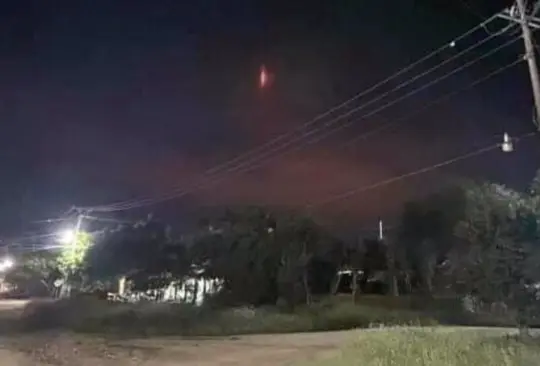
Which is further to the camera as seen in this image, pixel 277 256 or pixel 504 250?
pixel 277 256

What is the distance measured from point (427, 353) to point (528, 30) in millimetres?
6512

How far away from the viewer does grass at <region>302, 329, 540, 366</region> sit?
984 centimetres

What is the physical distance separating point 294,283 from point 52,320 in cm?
1268

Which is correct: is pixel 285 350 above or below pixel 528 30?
below

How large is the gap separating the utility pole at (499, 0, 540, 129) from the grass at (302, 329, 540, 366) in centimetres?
427

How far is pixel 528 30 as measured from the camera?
11.4 meters

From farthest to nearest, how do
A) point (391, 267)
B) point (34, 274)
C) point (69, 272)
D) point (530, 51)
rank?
1. point (34, 274)
2. point (69, 272)
3. point (391, 267)
4. point (530, 51)

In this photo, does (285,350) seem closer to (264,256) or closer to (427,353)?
(427,353)

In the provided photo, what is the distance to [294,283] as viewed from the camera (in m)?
32.5

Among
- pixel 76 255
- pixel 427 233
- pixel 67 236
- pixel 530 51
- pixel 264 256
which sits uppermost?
pixel 530 51

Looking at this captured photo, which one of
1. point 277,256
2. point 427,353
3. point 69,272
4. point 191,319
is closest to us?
point 427,353

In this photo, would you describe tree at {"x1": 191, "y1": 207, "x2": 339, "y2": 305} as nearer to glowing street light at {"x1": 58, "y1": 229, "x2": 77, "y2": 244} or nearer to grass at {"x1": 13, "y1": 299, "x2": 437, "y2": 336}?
grass at {"x1": 13, "y1": 299, "x2": 437, "y2": 336}

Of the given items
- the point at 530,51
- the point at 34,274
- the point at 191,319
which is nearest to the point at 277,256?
the point at 191,319

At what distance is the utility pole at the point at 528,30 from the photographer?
431 inches
